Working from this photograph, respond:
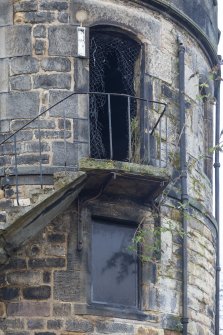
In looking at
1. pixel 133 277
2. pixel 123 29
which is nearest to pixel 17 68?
pixel 123 29

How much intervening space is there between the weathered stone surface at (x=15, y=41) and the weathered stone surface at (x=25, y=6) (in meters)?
0.24

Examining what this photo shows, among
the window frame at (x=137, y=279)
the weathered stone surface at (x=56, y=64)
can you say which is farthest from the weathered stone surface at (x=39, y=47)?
the window frame at (x=137, y=279)

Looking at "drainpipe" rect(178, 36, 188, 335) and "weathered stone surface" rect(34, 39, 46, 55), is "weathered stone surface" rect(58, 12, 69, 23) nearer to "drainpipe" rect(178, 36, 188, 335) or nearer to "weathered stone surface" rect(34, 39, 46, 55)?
"weathered stone surface" rect(34, 39, 46, 55)

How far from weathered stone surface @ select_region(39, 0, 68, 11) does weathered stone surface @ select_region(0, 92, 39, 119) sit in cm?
113

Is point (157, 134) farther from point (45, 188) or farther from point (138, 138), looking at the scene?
point (45, 188)

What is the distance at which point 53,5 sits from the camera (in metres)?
18.5

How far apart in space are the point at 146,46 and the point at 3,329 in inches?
163

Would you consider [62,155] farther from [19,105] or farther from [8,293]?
[8,293]

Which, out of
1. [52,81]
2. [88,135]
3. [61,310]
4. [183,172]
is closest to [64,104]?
[52,81]

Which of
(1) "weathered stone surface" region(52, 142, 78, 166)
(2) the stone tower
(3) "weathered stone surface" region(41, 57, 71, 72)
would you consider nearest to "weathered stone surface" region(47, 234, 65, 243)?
(2) the stone tower

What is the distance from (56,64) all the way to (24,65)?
0.39m

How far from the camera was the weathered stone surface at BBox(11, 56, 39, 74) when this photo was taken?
18281mm

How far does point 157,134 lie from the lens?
18.8m

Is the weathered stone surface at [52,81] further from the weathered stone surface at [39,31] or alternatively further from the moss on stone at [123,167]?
the moss on stone at [123,167]
